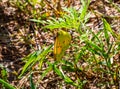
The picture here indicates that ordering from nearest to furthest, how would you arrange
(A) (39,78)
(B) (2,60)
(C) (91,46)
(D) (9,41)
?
(C) (91,46), (A) (39,78), (B) (2,60), (D) (9,41)

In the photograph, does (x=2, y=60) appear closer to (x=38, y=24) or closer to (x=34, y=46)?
(x=34, y=46)

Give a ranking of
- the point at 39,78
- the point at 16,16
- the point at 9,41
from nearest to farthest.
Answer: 1. the point at 39,78
2. the point at 9,41
3. the point at 16,16

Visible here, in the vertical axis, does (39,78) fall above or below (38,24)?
below

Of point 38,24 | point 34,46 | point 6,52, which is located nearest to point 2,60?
point 6,52


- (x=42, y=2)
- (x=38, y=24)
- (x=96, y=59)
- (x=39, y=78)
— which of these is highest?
(x=42, y=2)

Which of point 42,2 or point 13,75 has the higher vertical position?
point 42,2

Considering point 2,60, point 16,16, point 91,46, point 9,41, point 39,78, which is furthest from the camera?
point 16,16

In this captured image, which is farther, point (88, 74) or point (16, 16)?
point (16, 16)

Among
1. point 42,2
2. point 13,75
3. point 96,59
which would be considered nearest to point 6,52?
point 13,75

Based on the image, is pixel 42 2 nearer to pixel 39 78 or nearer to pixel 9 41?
pixel 9 41
